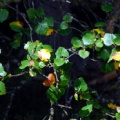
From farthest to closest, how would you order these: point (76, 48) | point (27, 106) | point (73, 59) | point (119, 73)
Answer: point (27, 106)
point (73, 59)
point (119, 73)
point (76, 48)

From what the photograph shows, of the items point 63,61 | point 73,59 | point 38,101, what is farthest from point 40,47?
point 38,101

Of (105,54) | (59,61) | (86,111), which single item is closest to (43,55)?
(59,61)

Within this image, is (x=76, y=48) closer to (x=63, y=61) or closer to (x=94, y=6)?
(x=63, y=61)

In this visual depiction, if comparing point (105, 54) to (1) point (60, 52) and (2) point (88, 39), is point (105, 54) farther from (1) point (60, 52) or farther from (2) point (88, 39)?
(1) point (60, 52)

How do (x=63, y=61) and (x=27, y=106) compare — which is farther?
(x=27, y=106)

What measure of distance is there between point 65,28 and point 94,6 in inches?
102

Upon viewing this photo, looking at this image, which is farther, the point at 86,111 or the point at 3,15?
the point at 86,111

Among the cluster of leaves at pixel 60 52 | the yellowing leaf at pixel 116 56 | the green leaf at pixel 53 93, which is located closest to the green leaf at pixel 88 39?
the cluster of leaves at pixel 60 52

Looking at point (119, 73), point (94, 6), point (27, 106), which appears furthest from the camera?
point (94, 6)

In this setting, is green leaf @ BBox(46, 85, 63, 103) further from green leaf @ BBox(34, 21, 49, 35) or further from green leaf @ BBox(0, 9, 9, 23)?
green leaf @ BBox(0, 9, 9, 23)

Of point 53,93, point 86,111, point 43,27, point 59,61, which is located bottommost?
point 86,111

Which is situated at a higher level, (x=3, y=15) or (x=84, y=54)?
(x=3, y=15)

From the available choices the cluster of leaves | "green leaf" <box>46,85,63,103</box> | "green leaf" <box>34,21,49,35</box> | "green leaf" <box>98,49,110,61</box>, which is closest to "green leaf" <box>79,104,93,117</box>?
the cluster of leaves

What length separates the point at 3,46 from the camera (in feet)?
9.16
